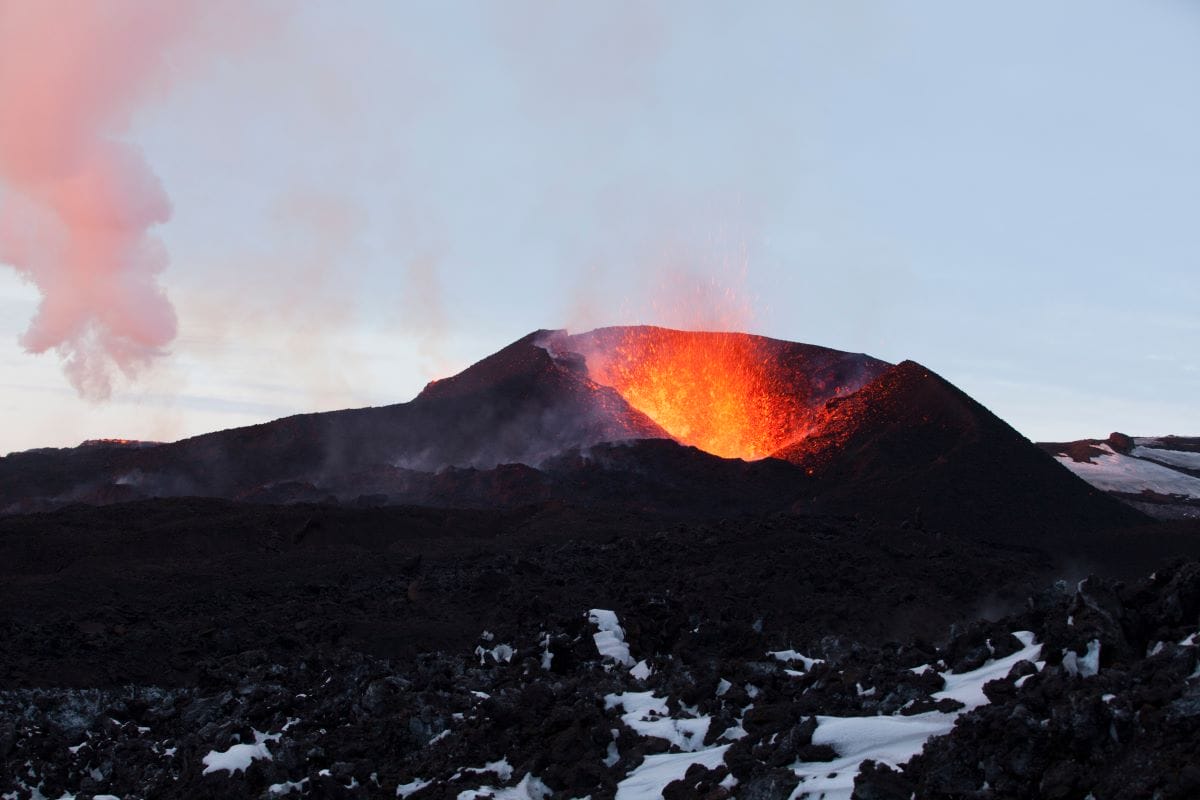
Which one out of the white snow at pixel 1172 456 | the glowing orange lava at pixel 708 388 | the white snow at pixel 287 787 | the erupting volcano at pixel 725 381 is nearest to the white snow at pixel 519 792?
the white snow at pixel 287 787

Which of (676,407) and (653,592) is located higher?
(676,407)

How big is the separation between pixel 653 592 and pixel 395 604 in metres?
6.38

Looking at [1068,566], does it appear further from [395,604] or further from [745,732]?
[745,732]

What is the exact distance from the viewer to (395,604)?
105 feet

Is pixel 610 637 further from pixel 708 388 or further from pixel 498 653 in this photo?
pixel 708 388

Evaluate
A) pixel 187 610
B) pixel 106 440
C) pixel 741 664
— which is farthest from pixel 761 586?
pixel 106 440

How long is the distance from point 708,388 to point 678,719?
54.6m

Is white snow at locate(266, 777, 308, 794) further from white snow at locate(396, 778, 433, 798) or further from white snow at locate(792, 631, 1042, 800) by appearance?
white snow at locate(792, 631, 1042, 800)

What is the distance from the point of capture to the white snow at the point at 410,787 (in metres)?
15.0

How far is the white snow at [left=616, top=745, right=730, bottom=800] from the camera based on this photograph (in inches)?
516

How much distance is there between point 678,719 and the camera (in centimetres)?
1546

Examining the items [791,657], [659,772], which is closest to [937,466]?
[791,657]

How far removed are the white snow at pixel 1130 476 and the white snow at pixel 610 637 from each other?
58.5m

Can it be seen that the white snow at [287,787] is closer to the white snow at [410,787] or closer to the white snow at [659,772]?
the white snow at [410,787]
